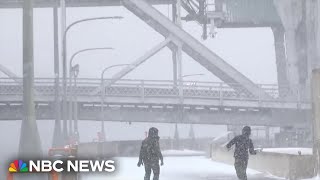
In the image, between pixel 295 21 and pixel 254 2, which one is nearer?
pixel 295 21

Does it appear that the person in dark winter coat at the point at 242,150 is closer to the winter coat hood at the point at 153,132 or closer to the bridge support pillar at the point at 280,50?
the winter coat hood at the point at 153,132

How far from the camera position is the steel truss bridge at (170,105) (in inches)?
1666

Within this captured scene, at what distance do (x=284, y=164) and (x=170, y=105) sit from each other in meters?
25.6

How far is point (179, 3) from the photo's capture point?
171 feet

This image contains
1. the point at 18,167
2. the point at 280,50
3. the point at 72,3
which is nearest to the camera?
the point at 18,167

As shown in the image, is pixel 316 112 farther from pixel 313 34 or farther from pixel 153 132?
pixel 313 34

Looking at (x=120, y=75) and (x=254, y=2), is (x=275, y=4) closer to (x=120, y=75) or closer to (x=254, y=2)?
(x=254, y=2)

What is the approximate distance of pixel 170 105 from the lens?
4316 centimetres

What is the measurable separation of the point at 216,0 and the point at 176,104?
1411cm

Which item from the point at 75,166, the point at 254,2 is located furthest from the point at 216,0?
the point at 75,166

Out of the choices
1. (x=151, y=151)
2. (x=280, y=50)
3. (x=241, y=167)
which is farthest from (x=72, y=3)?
(x=241, y=167)

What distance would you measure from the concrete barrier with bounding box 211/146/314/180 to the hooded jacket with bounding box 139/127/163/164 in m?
4.35

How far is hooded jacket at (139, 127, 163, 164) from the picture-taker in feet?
45.8

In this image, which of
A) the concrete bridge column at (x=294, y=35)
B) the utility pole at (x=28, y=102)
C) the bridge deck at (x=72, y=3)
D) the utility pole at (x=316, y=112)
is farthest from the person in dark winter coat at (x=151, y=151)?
the bridge deck at (x=72, y=3)
